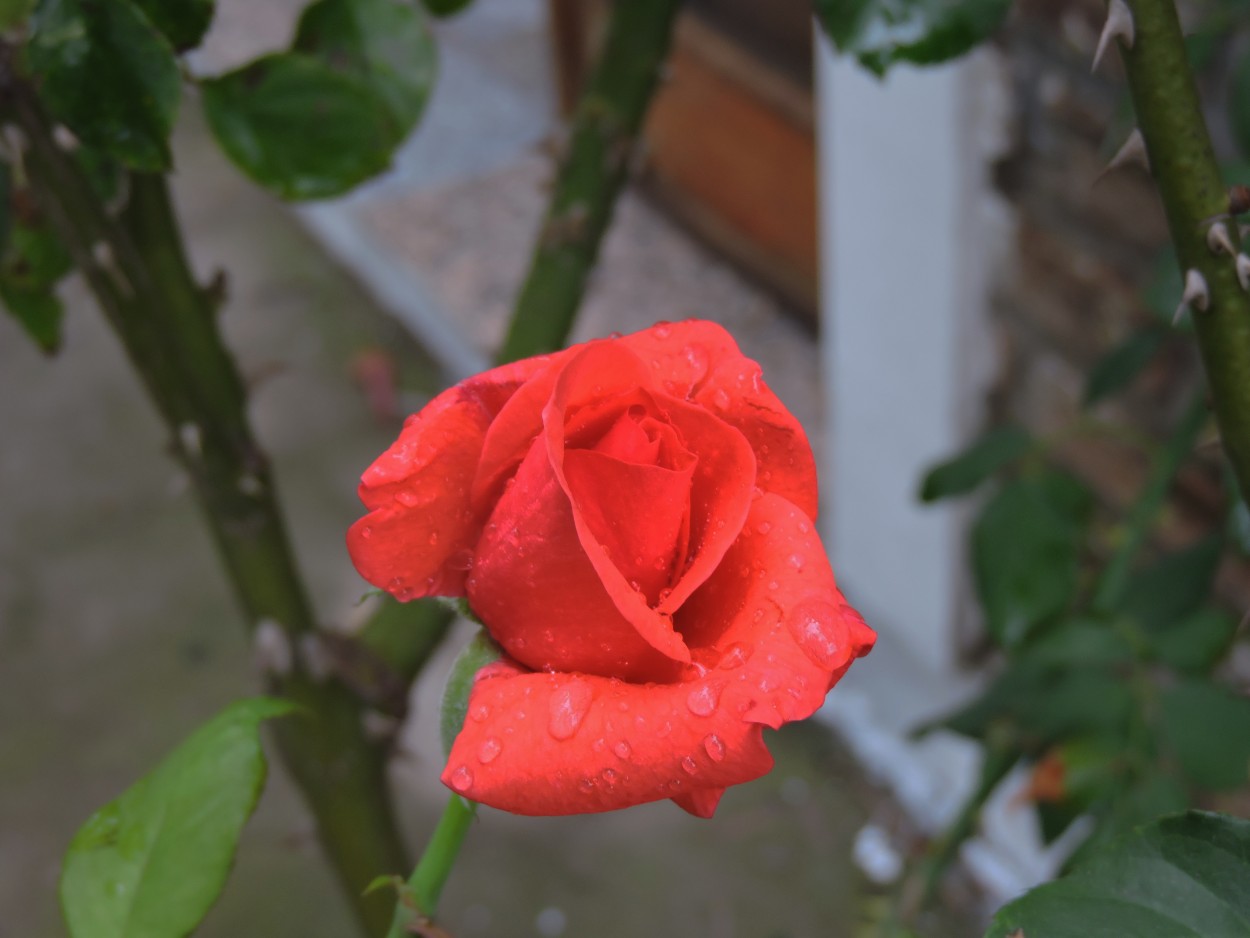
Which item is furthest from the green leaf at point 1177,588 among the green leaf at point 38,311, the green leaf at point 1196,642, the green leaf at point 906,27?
the green leaf at point 38,311

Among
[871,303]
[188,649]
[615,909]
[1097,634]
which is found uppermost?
[1097,634]

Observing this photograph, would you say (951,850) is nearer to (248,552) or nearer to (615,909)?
(248,552)

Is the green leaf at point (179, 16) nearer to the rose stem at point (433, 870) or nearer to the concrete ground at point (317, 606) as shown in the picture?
the rose stem at point (433, 870)

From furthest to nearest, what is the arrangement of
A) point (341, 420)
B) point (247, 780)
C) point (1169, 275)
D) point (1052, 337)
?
point (341, 420), point (1052, 337), point (1169, 275), point (247, 780)

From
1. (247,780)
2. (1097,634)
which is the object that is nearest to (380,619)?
(247,780)

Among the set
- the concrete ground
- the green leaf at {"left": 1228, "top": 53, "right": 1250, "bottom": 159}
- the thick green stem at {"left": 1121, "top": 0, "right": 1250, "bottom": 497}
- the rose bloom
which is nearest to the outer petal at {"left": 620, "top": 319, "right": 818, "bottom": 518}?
the rose bloom

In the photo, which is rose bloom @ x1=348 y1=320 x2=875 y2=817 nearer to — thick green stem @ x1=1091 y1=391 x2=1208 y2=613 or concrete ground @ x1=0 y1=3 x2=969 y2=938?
thick green stem @ x1=1091 y1=391 x2=1208 y2=613
